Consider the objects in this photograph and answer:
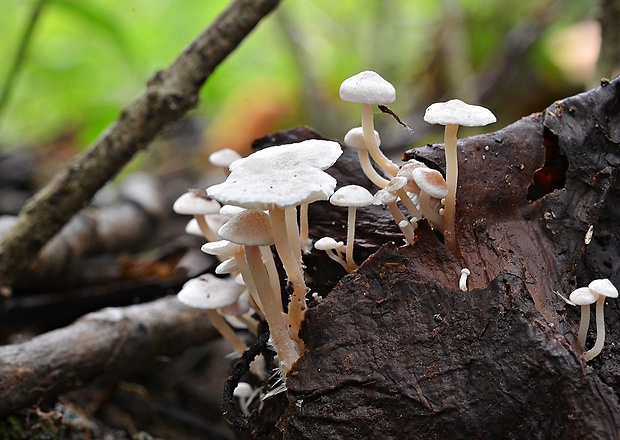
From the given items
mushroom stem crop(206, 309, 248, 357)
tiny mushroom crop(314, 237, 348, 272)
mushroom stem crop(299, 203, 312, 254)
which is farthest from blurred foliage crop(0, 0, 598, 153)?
tiny mushroom crop(314, 237, 348, 272)

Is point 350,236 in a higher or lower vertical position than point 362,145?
lower

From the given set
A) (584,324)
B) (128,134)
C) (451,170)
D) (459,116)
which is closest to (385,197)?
(451,170)

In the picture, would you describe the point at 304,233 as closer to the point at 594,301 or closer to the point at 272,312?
A: the point at 272,312

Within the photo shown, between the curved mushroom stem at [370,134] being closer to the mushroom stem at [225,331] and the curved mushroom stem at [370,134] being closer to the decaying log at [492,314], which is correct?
the decaying log at [492,314]

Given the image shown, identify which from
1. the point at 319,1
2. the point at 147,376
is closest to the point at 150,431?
the point at 147,376

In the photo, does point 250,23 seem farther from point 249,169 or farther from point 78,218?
point 78,218
